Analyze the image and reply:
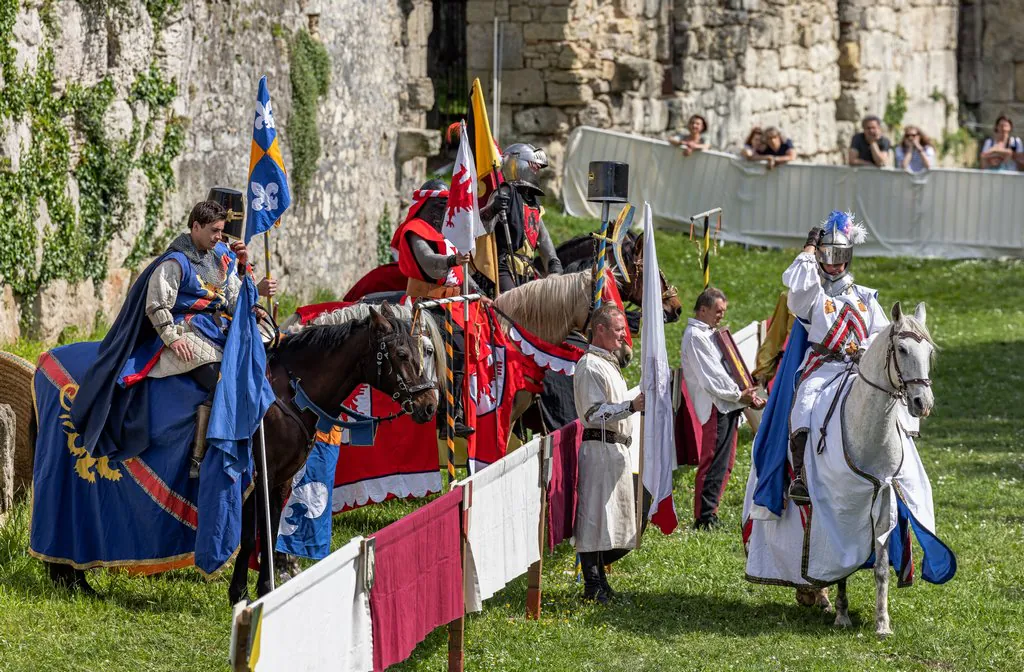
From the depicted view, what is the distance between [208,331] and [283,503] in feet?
3.29

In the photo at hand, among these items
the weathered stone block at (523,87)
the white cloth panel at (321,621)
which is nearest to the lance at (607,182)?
the white cloth panel at (321,621)

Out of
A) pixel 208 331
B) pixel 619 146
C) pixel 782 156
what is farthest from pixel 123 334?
pixel 782 156

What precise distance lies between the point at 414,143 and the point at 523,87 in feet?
11.3

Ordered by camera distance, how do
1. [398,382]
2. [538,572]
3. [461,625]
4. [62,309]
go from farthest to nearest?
[62,309], [538,572], [398,382], [461,625]

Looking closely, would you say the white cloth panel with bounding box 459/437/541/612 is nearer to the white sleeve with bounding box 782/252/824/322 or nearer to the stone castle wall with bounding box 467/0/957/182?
the white sleeve with bounding box 782/252/824/322

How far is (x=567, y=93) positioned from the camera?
20.1 m

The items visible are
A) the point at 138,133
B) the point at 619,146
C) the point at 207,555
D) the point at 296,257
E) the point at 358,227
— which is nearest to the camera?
the point at 207,555

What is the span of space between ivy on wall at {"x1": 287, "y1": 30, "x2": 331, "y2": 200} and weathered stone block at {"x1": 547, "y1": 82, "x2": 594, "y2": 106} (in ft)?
17.7

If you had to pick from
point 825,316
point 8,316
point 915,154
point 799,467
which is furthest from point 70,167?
point 915,154

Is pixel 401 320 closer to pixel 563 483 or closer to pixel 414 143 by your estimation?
pixel 563 483

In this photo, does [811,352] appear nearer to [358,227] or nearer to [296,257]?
[296,257]

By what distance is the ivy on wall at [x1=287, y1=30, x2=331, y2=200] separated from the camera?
1473 cm

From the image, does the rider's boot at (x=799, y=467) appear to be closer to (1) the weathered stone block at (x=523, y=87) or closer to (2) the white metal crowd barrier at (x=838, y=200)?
(1) the weathered stone block at (x=523, y=87)

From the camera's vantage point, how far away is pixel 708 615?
27.6 feet
